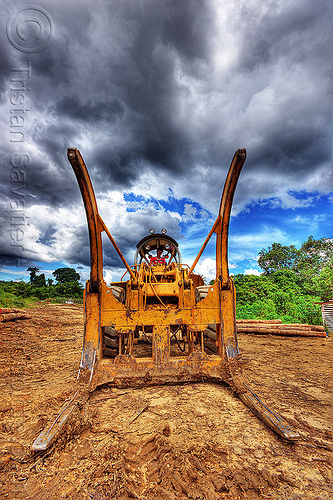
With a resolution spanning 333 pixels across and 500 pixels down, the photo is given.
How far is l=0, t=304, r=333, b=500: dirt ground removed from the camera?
172 cm

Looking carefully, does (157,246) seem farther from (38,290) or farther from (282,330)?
(38,290)

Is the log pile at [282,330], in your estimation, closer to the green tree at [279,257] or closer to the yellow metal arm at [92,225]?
the yellow metal arm at [92,225]

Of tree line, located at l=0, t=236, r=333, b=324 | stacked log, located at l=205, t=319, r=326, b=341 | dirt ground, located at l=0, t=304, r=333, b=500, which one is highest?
tree line, located at l=0, t=236, r=333, b=324

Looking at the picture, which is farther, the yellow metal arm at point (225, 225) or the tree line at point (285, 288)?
the tree line at point (285, 288)

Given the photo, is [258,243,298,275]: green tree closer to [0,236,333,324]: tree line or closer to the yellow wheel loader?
[0,236,333,324]: tree line

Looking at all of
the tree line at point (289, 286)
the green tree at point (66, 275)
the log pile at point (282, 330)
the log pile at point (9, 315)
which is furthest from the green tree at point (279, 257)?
the green tree at point (66, 275)

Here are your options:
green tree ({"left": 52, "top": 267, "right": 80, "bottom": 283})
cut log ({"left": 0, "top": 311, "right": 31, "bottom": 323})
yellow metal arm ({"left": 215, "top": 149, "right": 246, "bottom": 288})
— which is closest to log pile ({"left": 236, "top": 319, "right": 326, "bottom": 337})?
yellow metal arm ({"left": 215, "top": 149, "right": 246, "bottom": 288})

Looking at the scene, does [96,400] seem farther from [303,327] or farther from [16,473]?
[303,327]

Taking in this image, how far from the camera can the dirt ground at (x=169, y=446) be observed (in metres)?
1.72

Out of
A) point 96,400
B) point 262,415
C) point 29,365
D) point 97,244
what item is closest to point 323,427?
point 262,415

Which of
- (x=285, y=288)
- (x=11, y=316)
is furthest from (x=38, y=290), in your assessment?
(x=285, y=288)

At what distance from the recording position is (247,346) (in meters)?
7.09

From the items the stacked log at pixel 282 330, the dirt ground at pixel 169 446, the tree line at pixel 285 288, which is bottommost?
the dirt ground at pixel 169 446

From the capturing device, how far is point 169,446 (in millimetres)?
2129
